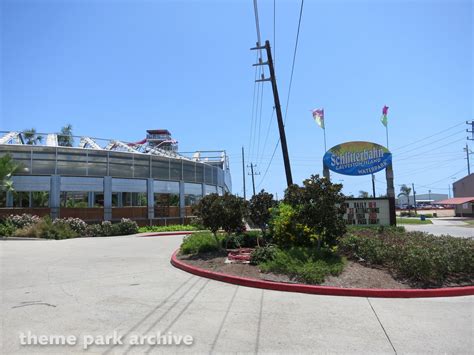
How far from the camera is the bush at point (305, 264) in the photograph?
902 cm

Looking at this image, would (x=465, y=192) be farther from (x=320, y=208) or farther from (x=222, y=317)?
(x=222, y=317)

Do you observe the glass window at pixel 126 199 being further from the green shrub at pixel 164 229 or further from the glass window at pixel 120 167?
the green shrub at pixel 164 229

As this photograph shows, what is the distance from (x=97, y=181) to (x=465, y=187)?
73109 millimetres

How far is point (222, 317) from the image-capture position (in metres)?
6.61

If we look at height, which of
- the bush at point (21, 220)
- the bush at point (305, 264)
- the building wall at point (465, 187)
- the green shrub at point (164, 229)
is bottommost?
the bush at point (305, 264)

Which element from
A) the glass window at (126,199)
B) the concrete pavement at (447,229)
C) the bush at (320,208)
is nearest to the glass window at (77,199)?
the glass window at (126,199)

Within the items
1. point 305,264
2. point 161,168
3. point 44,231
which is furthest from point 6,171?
point 305,264

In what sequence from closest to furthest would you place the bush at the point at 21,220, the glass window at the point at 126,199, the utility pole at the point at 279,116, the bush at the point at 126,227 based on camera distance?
the utility pole at the point at 279,116, the bush at the point at 21,220, the bush at the point at 126,227, the glass window at the point at 126,199

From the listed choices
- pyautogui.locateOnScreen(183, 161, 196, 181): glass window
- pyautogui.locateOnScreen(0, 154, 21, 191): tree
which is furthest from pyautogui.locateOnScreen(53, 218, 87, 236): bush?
pyautogui.locateOnScreen(183, 161, 196, 181): glass window

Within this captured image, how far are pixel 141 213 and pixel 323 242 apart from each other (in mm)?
23956

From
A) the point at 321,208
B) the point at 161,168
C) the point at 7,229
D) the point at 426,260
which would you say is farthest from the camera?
the point at 161,168

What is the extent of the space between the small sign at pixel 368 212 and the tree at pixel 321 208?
18.6 feet

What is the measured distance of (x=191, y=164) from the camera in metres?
39.2

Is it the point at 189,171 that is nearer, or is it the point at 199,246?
the point at 199,246
